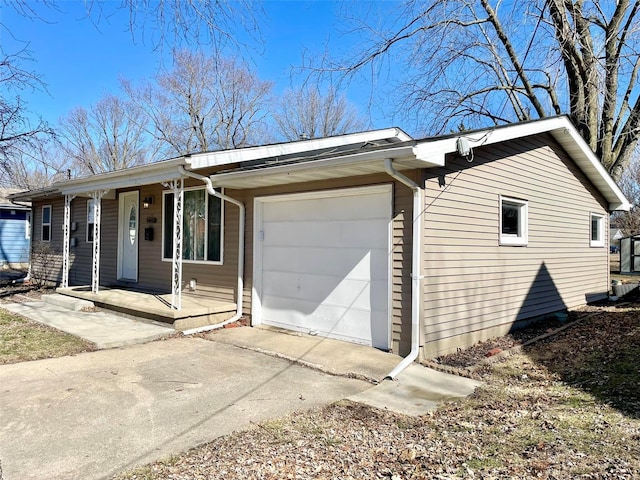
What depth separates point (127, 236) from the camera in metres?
10.8

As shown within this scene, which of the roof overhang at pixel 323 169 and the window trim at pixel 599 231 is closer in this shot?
the roof overhang at pixel 323 169

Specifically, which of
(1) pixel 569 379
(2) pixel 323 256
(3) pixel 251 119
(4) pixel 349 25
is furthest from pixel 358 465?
(3) pixel 251 119

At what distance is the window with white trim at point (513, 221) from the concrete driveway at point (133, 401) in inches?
160

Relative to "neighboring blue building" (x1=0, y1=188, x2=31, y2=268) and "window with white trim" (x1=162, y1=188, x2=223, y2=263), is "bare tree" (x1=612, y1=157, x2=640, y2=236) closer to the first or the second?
"window with white trim" (x1=162, y1=188, x2=223, y2=263)

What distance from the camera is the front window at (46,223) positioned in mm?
14047

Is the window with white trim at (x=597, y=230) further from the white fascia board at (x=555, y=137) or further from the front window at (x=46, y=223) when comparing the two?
the front window at (x=46, y=223)

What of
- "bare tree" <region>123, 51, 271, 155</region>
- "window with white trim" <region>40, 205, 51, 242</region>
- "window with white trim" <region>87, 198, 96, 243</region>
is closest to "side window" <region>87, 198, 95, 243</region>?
"window with white trim" <region>87, 198, 96, 243</region>

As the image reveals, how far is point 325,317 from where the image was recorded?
6934 millimetres

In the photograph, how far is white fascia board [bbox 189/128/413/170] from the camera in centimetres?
695

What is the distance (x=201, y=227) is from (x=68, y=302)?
333cm

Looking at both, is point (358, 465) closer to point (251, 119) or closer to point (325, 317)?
point (325, 317)

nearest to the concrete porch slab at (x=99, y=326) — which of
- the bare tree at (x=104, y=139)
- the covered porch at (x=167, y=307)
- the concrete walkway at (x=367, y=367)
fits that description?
the covered porch at (x=167, y=307)

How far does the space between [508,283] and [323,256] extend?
3.24m

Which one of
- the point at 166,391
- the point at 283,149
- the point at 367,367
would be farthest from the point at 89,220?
the point at 367,367
